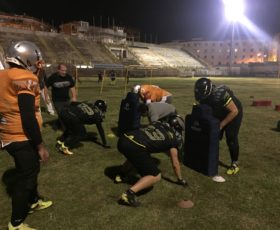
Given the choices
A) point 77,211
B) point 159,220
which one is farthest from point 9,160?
point 159,220

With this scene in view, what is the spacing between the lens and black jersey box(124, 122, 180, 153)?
4.74 meters

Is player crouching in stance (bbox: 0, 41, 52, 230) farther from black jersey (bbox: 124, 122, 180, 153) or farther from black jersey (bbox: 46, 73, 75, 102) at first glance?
black jersey (bbox: 46, 73, 75, 102)

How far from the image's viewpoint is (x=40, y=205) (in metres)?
4.87

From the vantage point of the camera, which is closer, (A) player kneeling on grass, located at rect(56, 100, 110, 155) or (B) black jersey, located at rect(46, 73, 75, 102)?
(A) player kneeling on grass, located at rect(56, 100, 110, 155)

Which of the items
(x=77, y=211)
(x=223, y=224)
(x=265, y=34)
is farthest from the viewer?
(x=265, y=34)

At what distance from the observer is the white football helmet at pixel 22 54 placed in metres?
3.71

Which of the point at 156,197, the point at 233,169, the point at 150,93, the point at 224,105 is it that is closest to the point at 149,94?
the point at 150,93

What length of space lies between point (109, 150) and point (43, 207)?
11.3ft

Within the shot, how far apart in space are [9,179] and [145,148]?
123 inches

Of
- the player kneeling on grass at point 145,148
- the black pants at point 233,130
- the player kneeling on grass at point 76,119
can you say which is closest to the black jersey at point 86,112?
the player kneeling on grass at point 76,119

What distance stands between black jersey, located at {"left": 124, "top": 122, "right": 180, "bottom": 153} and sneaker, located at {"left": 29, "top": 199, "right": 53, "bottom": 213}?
174cm

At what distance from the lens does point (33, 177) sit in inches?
158

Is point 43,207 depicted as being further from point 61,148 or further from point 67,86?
point 67,86

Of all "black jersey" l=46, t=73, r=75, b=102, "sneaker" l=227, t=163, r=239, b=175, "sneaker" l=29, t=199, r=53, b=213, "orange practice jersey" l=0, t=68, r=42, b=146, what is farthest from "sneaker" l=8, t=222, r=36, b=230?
"black jersey" l=46, t=73, r=75, b=102
